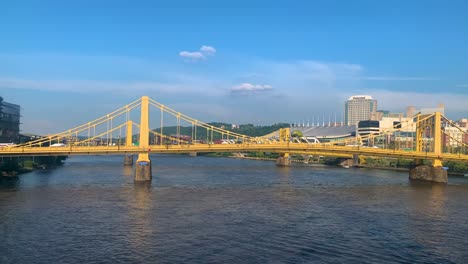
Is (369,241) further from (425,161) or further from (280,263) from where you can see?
(425,161)

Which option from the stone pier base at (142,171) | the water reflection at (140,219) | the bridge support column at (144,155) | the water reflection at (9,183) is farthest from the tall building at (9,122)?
the water reflection at (140,219)

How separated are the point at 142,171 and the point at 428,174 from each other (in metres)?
37.4

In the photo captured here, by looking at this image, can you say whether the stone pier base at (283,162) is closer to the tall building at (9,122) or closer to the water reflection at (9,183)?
the tall building at (9,122)

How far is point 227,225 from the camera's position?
1170 inches

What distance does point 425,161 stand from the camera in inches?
2753

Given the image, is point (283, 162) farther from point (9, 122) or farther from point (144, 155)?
point (9, 122)

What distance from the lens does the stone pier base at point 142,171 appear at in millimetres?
54688

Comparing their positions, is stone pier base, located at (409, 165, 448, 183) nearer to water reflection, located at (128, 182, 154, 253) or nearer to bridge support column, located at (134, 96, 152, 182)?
bridge support column, located at (134, 96, 152, 182)

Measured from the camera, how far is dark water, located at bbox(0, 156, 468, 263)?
23.1 metres

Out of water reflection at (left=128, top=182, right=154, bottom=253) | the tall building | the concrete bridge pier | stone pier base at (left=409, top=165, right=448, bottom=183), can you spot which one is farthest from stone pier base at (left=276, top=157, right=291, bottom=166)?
water reflection at (left=128, top=182, right=154, bottom=253)

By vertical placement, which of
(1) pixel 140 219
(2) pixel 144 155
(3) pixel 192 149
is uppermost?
(3) pixel 192 149

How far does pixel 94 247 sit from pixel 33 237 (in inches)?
163

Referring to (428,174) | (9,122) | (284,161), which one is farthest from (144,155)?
(9,122)

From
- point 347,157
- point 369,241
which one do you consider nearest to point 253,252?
point 369,241
